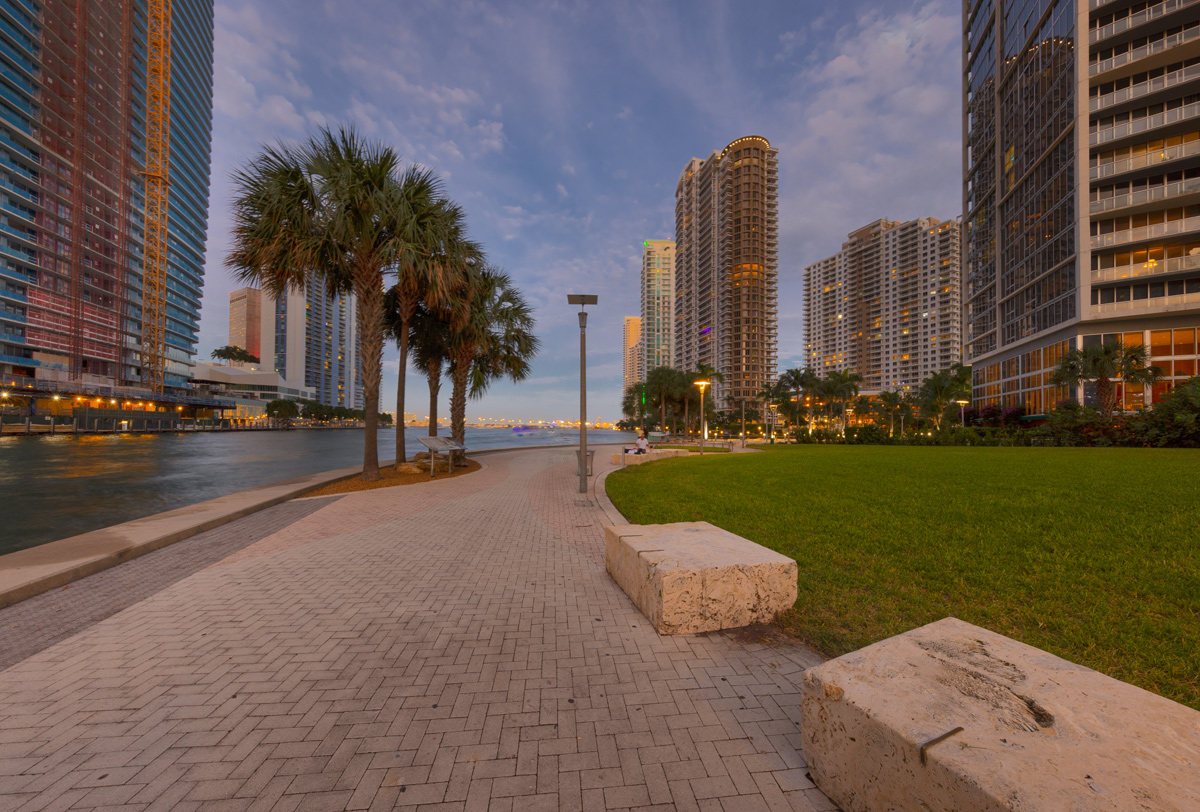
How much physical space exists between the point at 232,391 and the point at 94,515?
158153 mm

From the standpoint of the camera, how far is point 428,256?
13.4m

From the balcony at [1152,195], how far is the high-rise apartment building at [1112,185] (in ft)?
0.25

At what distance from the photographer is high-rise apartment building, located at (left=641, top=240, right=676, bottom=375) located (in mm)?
174750

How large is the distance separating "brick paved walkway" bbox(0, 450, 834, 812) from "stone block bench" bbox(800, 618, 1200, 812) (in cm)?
44

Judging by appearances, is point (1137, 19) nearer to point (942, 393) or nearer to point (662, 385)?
point (942, 393)

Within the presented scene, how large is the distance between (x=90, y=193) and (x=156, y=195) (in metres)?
18.0

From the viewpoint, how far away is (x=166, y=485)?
567 inches

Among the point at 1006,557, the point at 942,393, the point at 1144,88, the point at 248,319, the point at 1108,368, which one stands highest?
the point at 248,319

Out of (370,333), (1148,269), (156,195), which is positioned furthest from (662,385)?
(156,195)

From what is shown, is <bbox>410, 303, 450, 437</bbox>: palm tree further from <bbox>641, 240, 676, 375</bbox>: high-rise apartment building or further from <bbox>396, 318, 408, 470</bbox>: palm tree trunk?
<bbox>641, 240, 676, 375</bbox>: high-rise apartment building

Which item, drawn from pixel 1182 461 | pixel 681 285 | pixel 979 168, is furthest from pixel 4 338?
pixel 681 285

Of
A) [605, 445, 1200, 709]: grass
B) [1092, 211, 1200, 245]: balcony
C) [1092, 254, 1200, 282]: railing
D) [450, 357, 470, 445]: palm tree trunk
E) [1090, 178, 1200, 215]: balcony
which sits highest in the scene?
[1090, 178, 1200, 215]: balcony

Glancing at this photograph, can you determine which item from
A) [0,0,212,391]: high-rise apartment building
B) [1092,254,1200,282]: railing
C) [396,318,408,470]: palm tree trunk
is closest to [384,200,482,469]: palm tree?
[396,318,408,470]: palm tree trunk

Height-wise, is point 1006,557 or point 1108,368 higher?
point 1108,368
